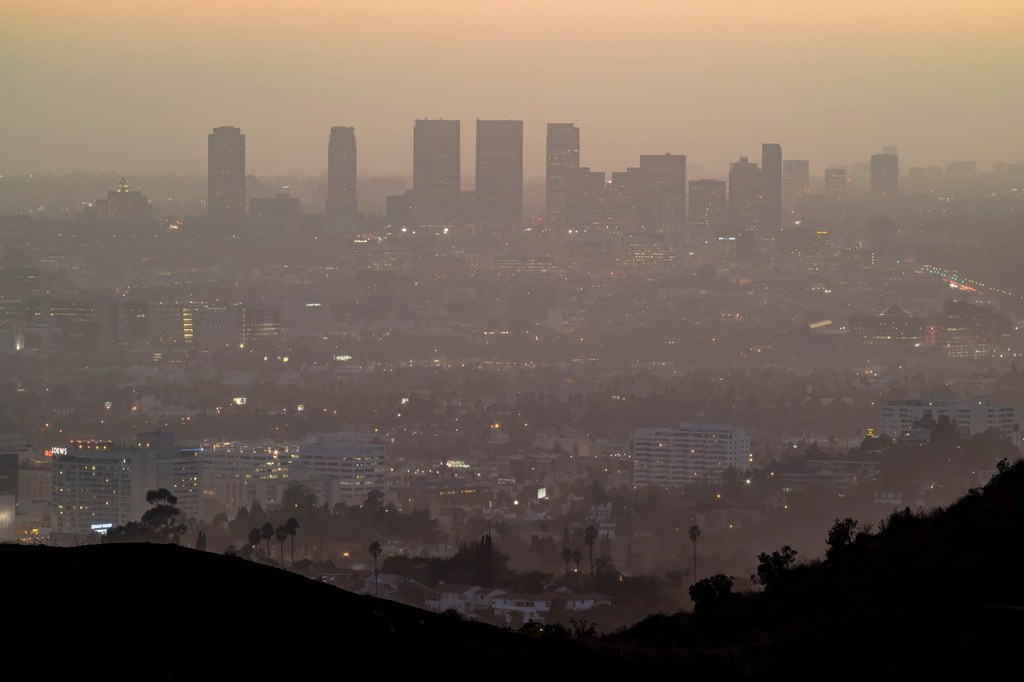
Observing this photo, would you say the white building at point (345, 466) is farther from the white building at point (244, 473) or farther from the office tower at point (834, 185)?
the office tower at point (834, 185)

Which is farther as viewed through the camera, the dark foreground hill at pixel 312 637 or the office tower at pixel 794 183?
the office tower at pixel 794 183

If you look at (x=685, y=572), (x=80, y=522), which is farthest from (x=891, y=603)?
(x=80, y=522)

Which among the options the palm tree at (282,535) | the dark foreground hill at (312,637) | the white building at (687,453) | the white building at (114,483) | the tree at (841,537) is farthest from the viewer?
the white building at (687,453)

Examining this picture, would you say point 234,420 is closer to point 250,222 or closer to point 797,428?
point 797,428

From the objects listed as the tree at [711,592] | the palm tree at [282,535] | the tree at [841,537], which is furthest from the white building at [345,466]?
the tree at [841,537]

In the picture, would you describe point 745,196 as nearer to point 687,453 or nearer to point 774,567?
point 687,453
